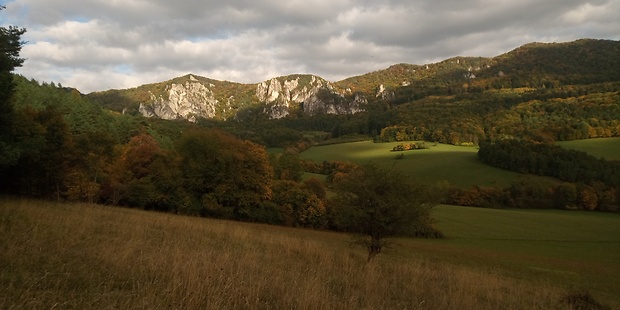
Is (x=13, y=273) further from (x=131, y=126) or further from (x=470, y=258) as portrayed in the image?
(x=131, y=126)

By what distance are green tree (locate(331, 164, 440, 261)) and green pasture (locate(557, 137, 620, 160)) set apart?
288 ft

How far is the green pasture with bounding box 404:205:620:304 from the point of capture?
30.0 meters

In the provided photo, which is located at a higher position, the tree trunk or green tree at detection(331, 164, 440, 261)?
green tree at detection(331, 164, 440, 261)

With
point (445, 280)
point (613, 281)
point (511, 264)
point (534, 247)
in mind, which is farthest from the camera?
point (534, 247)

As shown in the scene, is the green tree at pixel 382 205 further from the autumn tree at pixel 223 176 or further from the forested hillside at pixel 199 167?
the autumn tree at pixel 223 176

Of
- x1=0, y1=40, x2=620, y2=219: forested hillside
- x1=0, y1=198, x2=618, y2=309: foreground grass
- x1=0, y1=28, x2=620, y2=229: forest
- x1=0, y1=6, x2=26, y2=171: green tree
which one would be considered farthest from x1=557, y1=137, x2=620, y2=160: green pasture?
x1=0, y1=6, x2=26, y2=171: green tree

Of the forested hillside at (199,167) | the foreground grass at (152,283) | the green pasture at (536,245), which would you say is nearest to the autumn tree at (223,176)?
the forested hillside at (199,167)

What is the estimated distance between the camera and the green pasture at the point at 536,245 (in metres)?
30.0

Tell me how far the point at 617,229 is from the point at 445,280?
57.2 meters

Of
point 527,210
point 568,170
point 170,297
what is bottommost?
point 527,210

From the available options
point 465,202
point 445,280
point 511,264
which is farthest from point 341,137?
point 445,280

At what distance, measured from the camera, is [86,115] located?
248 feet

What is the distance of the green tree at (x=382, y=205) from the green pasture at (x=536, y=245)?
1061 centimetres

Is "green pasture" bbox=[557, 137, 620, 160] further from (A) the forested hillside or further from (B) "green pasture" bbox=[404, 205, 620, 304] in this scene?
(B) "green pasture" bbox=[404, 205, 620, 304]
